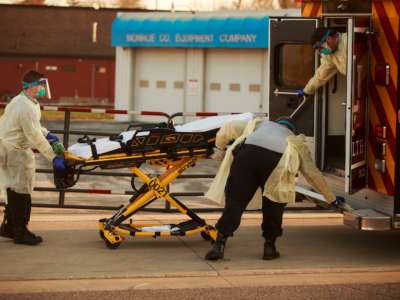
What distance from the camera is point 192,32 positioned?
3791 centimetres

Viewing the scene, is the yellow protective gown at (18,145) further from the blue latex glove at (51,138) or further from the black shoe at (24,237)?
the black shoe at (24,237)

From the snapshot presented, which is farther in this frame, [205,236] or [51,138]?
[205,236]

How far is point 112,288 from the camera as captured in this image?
8.27m

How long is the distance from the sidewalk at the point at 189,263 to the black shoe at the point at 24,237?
0.10 meters

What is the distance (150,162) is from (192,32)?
1116 inches

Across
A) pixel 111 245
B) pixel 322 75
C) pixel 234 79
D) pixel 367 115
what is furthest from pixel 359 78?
pixel 234 79

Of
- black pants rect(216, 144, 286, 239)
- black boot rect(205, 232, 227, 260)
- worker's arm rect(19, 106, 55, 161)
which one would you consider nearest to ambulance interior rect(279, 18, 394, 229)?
black pants rect(216, 144, 286, 239)

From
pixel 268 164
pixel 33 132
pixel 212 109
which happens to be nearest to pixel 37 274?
pixel 33 132

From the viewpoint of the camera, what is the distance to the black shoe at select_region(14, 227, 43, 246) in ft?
33.3

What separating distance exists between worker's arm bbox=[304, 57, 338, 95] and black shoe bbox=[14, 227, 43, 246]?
3.38m

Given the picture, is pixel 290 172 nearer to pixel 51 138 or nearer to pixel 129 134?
pixel 129 134

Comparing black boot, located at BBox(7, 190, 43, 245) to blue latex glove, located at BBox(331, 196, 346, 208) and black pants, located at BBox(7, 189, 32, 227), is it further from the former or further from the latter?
blue latex glove, located at BBox(331, 196, 346, 208)

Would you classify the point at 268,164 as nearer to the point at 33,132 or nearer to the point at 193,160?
the point at 193,160

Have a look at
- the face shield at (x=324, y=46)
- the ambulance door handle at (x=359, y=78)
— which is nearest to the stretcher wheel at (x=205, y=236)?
the ambulance door handle at (x=359, y=78)
